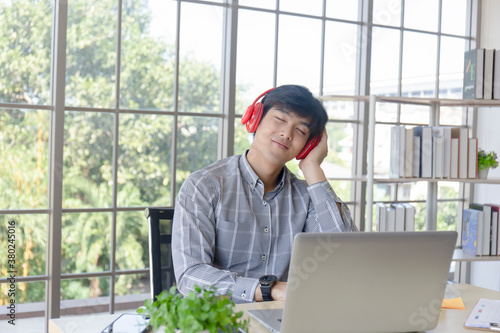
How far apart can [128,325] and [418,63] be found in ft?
10.9

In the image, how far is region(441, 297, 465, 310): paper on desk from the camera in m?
1.60

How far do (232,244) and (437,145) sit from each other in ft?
6.28

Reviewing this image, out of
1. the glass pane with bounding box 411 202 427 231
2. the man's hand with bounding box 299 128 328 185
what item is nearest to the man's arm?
the man's hand with bounding box 299 128 328 185

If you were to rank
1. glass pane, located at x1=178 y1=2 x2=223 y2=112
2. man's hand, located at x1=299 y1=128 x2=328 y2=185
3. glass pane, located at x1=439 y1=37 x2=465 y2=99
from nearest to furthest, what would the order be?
man's hand, located at x1=299 y1=128 x2=328 y2=185 → glass pane, located at x1=178 y1=2 x2=223 y2=112 → glass pane, located at x1=439 y1=37 x2=465 y2=99

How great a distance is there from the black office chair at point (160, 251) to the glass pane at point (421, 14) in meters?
2.83

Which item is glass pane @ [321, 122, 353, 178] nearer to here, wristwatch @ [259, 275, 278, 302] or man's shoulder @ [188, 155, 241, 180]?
man's shoulder @ [188, 155, 241, 180]

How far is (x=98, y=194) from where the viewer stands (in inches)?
119

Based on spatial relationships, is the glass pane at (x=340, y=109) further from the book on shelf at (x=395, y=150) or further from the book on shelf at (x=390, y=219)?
the book on shelf at (x=390, y=219)

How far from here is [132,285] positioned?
317cm

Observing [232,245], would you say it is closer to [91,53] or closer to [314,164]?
[314,164]

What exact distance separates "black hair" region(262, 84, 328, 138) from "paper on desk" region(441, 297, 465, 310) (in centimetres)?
71

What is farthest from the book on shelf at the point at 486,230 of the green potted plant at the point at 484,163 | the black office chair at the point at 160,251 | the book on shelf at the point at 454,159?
the black office chair at the point at 160,251

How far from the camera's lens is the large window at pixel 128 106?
2.85m

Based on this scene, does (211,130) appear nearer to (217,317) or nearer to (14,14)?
(14,14)
